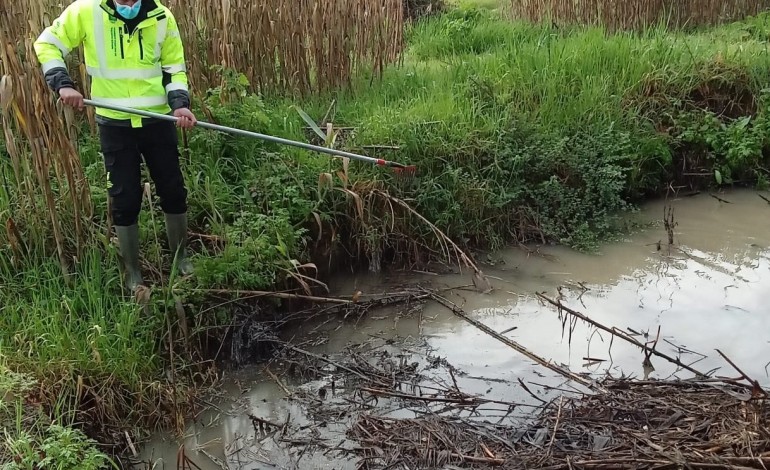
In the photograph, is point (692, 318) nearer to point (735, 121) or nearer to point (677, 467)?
point (677, 467)

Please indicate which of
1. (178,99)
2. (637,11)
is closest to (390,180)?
(178,99)

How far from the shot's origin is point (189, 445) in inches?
119

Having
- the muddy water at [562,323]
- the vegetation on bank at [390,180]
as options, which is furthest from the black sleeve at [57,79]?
the muddy water at [562,323]

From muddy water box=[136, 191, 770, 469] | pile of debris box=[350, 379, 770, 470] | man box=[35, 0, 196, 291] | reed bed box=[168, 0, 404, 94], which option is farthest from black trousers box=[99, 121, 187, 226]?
pile of debris box=[350, 379, 770, 470]

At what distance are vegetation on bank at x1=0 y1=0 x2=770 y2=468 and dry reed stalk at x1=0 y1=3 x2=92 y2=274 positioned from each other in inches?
4.5

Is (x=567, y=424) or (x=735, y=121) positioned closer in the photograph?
(x=567, y=424)

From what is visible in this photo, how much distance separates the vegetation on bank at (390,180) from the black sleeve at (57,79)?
2.39 ft

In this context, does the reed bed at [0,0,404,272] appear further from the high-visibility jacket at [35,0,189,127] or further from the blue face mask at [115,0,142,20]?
the blue face mask at [115,0,142,20]

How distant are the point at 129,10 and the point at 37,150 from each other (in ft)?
2.77

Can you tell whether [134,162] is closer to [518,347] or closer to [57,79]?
[57,79]

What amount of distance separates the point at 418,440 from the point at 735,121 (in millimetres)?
4257

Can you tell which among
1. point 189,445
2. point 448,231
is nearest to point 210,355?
point 189,445

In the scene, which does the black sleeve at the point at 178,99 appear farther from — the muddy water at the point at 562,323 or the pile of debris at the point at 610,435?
the pile of debris at the point at 610,435

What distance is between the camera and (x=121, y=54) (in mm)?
3320
